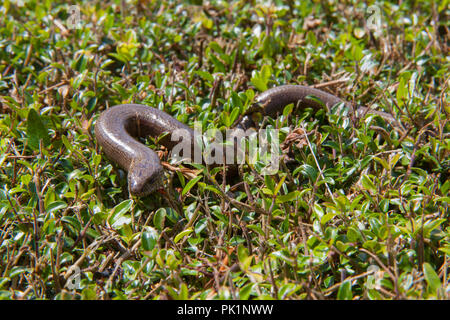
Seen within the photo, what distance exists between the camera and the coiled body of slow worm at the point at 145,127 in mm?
3848

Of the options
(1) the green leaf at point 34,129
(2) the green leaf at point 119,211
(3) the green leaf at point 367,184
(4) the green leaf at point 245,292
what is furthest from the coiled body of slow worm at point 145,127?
(4) the green leaf at point 245,292

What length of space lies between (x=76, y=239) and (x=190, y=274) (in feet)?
3.23

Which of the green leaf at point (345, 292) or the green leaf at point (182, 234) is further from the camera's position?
the green leaf at point (182, 234)

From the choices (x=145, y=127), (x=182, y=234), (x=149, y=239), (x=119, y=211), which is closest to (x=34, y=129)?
(x=145, y=127)

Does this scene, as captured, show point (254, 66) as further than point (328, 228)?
Yes

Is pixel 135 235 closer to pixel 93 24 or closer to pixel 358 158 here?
pixel 358 158

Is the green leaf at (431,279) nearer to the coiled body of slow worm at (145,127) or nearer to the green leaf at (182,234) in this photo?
the green leaf at (182,234)

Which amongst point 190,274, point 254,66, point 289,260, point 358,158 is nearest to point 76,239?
point 190,274

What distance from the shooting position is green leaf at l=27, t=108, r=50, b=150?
166 inches

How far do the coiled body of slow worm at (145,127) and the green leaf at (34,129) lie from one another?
1.66ft

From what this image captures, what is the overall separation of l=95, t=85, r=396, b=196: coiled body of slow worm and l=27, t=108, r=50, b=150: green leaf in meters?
0.51

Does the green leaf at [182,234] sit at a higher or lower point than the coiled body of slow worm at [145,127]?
lower

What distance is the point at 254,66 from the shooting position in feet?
17.9

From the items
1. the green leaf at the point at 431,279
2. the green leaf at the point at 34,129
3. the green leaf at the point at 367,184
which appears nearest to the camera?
the green leaf at the point at 431,279
